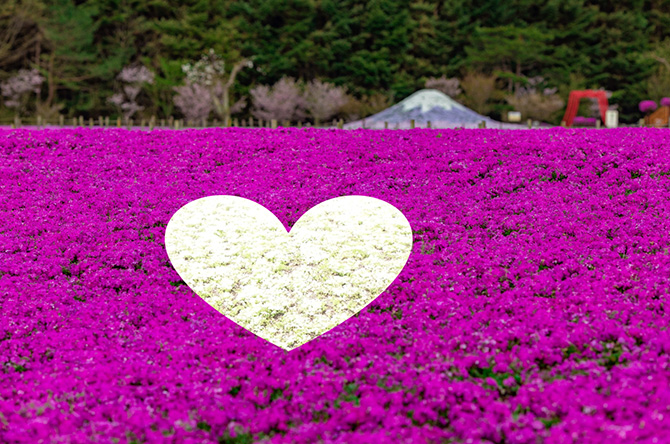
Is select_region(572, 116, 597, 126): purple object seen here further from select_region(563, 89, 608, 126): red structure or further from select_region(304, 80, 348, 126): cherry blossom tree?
select_region(304, 80, 348, 126): cherry blossom tree

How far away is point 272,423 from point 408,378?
4.11 ft

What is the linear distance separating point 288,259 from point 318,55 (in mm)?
43427

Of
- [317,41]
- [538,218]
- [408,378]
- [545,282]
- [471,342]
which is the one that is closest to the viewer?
[408,378]

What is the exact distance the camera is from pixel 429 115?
28.5 meters

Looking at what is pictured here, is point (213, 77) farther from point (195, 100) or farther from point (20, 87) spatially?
point (20, 87)

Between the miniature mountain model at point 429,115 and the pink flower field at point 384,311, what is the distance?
1632cm

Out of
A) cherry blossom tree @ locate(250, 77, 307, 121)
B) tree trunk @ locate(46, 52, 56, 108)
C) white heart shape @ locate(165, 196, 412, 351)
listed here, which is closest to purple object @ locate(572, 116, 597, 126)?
cherry blossom tree @ locate(250, 77, 307, 121)

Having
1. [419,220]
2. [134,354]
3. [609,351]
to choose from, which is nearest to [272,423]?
[134,354]

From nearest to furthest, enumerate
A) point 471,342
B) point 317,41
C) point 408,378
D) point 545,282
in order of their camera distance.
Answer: point 408,378
point 471,342
point 545,282
point 317,41

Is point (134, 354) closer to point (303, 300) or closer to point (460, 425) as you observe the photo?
point (303, 300)

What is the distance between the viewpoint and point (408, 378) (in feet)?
17.0

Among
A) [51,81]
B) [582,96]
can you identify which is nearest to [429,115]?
[582,96]

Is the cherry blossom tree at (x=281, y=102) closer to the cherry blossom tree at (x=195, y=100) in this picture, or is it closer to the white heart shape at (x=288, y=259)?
the cherry blossom tree at (x=195, y=100)

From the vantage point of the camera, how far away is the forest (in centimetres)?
4572
